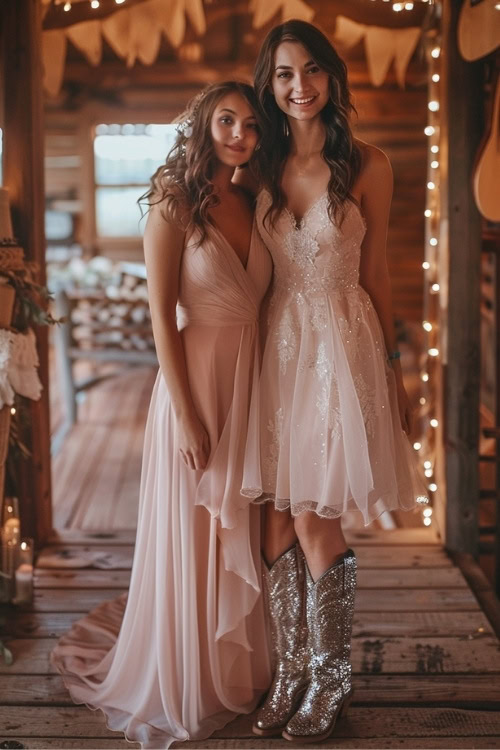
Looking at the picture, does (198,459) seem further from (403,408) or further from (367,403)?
(403,408)

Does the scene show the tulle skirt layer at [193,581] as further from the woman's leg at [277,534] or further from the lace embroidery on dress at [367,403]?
the lace embroidery on dress at [367,403]

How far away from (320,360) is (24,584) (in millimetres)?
1411

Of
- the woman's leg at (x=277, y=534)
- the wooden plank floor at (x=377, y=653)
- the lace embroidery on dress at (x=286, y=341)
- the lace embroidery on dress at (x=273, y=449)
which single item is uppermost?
the lace embroidery on dress at (x=286, y=341)

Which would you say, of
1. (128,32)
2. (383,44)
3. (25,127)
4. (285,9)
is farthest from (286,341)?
(383,44)

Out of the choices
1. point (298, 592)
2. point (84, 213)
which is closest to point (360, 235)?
point (298, 592)

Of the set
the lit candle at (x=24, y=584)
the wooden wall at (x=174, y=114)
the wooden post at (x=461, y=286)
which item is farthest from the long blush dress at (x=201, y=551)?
the wooden wall at (x=174, y=114)

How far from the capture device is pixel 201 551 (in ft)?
7.64

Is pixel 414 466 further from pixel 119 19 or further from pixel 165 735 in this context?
pixel 119 19

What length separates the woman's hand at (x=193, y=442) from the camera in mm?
2238

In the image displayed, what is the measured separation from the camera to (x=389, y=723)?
7.75 ft

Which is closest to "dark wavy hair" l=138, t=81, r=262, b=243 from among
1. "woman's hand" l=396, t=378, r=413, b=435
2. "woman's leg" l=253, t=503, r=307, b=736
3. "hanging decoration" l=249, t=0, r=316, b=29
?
"woman's hand" l=396, t=378, r=413, b=435

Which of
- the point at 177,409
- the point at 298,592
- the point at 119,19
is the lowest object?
the point at 298,592

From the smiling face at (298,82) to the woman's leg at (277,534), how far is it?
0.96 meters

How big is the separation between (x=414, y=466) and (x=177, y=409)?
0.61 m
